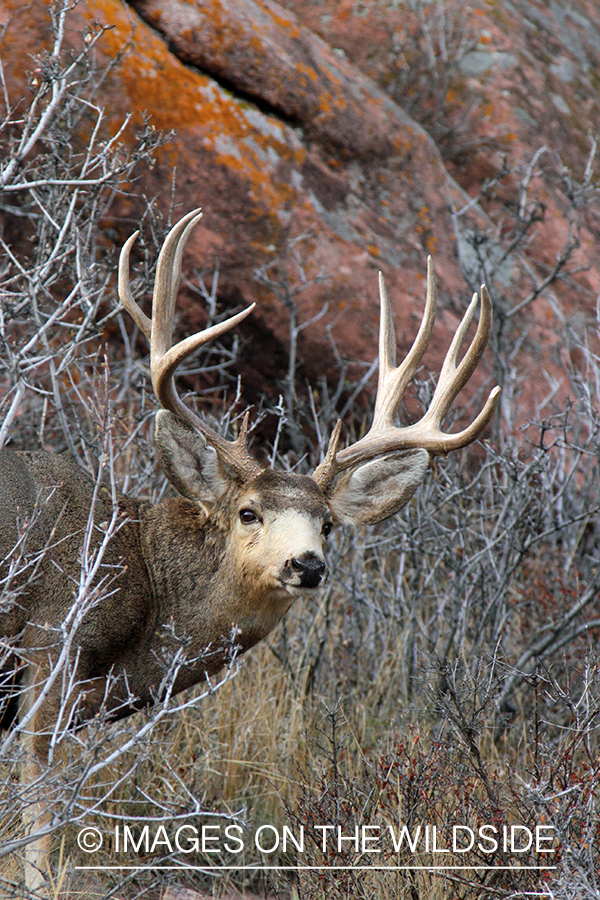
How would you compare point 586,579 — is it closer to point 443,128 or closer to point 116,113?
point 116,113

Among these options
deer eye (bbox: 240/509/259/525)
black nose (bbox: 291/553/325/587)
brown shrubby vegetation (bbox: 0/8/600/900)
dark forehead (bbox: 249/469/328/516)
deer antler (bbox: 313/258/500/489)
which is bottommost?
brown shrubby vegetation (bbox: 0/8/600/900)

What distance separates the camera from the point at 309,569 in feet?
12.1

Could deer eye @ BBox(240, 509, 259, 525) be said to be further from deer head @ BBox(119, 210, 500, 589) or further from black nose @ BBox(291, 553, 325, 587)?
black nose @ BBox(291, 553, 325, 587)

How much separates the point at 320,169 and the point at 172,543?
4.29 m

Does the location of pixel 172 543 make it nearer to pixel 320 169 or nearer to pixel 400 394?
pixel 400 394

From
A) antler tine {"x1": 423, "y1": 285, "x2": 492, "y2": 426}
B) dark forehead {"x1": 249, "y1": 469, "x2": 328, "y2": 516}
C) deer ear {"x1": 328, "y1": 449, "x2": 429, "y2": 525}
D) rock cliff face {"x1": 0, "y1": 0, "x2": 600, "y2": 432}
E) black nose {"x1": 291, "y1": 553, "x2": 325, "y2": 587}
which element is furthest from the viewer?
rock cliff face {"x1": 0, "y1": 0, "x2": 600, "y2": 432}

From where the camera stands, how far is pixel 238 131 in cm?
709

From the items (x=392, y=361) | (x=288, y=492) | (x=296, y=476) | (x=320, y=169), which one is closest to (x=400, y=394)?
(x=392, y=361)

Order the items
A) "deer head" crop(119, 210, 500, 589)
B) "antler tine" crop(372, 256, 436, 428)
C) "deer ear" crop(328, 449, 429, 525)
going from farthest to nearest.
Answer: "antler tine" crop(372, 256, 436, 428)
"deer ear" crop(328, 449, 429, 525)
"deer head" crop(119, 210, 500, 589)

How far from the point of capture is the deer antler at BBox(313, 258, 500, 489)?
427 cm

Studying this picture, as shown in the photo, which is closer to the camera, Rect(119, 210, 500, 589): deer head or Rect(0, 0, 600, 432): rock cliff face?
Rect(119, 210, 500, 589): deer head

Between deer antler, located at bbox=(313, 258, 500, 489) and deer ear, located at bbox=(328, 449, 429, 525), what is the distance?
0.24 feet

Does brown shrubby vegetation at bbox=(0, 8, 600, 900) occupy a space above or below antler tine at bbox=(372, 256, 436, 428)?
below

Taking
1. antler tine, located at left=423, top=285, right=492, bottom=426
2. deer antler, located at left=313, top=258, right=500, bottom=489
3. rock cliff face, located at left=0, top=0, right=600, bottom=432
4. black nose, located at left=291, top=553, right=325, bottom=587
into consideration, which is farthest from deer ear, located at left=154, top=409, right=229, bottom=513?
rock cliff face, located at left=0, top=0, right=600, bottom=432
